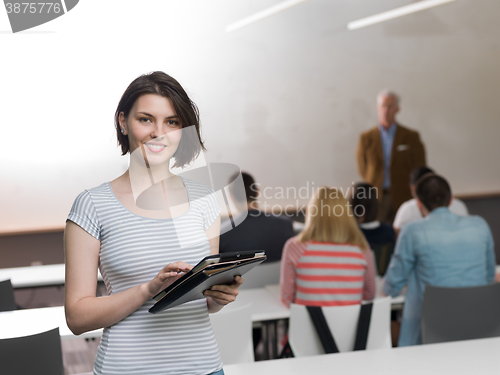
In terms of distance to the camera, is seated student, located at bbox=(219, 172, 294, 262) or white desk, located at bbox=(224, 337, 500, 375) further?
seated student, located at bbox=(219, 172, 294, 262)

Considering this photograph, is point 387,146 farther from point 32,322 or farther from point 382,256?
point 32,322

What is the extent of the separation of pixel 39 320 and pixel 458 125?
4196 millimetres

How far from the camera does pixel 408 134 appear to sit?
4484 millimetres

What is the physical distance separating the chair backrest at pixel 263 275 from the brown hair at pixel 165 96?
4.63ft

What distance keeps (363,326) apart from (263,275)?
81 cm

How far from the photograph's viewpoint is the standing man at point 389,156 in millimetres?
4398

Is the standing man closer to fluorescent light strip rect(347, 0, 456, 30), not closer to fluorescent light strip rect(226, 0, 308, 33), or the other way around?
fluorescent light strip rect(347, 0, 456, 30)

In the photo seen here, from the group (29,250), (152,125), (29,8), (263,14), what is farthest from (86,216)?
(263,14)

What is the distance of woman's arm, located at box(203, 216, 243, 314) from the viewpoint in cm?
93

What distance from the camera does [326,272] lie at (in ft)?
6.46

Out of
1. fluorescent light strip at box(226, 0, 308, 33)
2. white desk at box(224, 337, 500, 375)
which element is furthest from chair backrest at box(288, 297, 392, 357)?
fluorescent light strip at box(226, 0, 308, 33)

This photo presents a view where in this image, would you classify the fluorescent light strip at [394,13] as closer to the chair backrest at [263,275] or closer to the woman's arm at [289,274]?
the chair backrest at [263,275]

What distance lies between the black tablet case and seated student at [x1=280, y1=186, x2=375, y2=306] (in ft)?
3.70

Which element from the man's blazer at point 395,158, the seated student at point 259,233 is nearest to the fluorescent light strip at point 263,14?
the man's blazer at point 395,158
